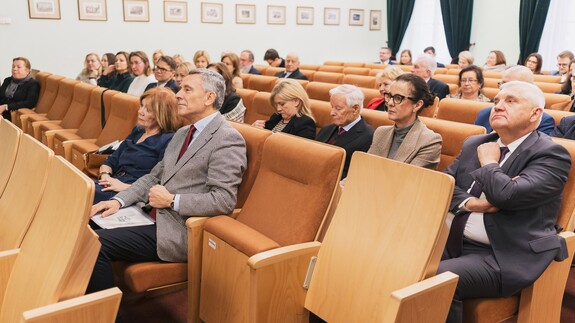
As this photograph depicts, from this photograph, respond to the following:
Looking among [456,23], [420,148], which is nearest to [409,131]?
[420,148]

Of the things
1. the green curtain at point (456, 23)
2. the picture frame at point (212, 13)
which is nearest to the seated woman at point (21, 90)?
the picture frame at point (212, 13)

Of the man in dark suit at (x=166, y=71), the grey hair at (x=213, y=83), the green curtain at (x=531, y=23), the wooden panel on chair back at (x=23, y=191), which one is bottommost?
the wooden panel on chair back at (x=23, y=191)

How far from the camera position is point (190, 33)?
1077cm

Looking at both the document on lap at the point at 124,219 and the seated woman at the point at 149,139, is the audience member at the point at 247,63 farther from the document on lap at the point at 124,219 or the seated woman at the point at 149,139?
the document on lap at the point at 124,219

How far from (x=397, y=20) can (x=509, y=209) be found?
11.7 meters

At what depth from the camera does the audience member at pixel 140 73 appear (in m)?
6.13

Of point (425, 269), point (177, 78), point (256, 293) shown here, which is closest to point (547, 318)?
point (425, 269)

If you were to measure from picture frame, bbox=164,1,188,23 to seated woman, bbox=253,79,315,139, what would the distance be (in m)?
7.36

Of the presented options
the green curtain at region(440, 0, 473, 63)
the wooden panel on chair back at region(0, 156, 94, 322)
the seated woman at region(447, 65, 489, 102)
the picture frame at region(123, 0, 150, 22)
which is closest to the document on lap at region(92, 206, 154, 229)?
the wooden panel on chair back at region(0, 156, 94, 322)

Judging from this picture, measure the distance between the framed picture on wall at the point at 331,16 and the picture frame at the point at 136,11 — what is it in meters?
4.28

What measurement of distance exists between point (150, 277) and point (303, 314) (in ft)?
2.28

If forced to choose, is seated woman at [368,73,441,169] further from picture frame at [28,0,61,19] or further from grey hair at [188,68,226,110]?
picture frame at [28,0,61,19]

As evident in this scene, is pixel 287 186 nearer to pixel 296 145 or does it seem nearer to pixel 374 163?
pixel 296 145

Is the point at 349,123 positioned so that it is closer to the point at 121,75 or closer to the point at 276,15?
the point at 121,75
